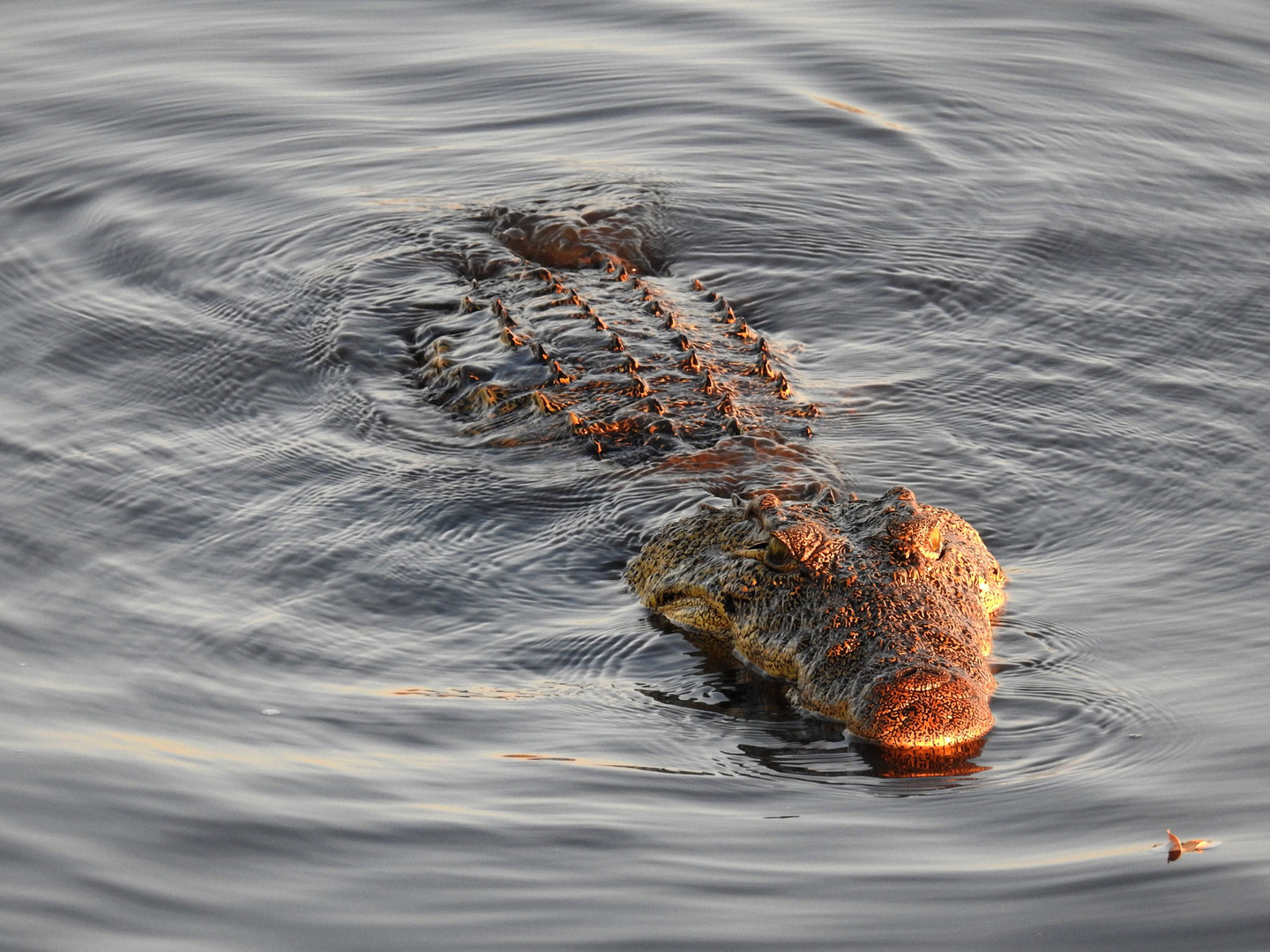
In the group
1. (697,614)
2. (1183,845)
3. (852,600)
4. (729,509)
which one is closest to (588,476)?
(729,509)

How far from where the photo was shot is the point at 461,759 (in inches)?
193

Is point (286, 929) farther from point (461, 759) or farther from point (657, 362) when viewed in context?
point (657, 362)

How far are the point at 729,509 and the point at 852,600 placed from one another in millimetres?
927

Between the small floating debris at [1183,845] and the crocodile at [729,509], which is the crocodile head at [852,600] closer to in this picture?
the crocodile at [729,509]

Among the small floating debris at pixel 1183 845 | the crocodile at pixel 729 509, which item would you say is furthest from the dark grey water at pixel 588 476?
the crocodile at pixel 729 509

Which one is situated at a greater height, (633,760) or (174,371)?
(174,371)

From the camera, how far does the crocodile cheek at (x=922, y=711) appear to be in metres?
4.90

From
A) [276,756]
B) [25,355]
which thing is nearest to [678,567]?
[276,756]

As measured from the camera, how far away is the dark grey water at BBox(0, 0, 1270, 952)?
423 cm

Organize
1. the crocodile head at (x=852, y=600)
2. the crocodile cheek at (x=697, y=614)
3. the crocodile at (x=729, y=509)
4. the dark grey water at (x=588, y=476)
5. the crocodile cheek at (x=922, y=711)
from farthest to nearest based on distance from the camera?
the crocodile cheek at (x=697, y=614) < the crocodile at (x=729, y=509) < the crocodile head at (x=852, y=600) < the crocodile cheek at (x=922, y=711) < the dark grey water at (x=588, y=476)

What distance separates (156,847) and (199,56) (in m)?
9.61

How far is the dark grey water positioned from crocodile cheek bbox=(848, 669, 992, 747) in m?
0.10

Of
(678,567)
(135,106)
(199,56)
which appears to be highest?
(199,56)

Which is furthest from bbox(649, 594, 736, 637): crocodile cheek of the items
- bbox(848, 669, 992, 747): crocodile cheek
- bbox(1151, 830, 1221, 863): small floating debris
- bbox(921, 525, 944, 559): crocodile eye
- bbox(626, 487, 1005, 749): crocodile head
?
bbox(1151, 830, 1221, 863): small floating debris
